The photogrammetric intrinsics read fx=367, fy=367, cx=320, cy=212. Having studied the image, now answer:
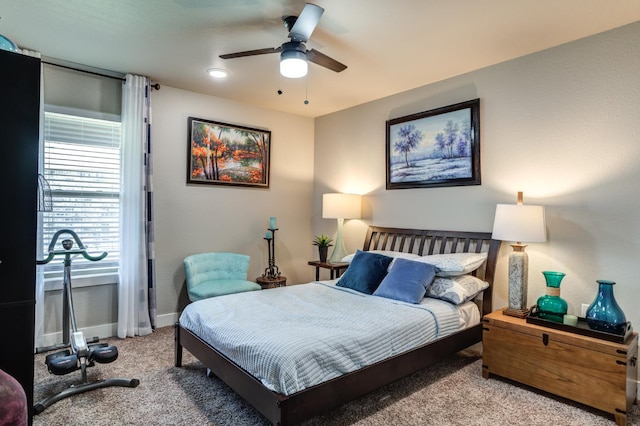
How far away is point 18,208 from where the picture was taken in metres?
1.77

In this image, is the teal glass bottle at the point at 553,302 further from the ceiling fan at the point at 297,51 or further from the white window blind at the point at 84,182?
the white window blind at the point at 84,182

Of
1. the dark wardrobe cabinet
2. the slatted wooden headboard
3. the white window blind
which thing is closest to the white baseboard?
the white window blind

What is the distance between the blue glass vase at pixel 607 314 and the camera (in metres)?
2.34

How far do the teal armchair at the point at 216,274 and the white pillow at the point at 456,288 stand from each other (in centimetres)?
193

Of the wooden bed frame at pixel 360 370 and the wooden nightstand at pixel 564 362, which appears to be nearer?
the wooden bed frame at pixel 360 370

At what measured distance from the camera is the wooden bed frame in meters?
1.89

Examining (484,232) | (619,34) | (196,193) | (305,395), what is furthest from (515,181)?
(196,193)

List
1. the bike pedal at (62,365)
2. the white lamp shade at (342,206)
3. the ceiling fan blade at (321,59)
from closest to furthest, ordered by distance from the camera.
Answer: the bike pedal at (62,365)
the ceiling fan blade at (321,59)
the white lamp shade at (342,206)

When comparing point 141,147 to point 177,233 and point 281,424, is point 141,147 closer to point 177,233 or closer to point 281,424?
point 177,233

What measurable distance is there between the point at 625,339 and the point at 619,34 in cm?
212

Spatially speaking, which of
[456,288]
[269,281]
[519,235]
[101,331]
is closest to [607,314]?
[519,235]

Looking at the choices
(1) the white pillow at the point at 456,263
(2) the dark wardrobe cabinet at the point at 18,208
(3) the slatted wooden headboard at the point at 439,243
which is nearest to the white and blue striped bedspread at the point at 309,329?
(1) the white pillow at the point at 456,263

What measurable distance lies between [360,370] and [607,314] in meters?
1.67

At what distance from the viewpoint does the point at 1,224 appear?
173cm
